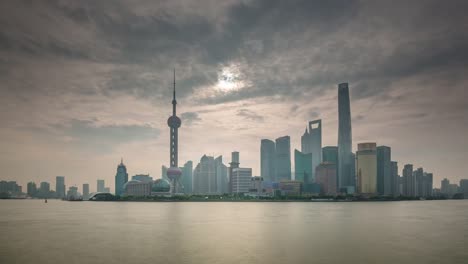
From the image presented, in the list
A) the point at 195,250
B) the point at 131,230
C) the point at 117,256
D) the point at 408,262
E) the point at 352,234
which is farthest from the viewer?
the point at 131,230

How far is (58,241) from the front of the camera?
77.1 metres

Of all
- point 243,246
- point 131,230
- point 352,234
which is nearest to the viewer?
point 243,246

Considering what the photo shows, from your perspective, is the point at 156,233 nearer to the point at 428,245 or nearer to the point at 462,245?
the point at 428,245

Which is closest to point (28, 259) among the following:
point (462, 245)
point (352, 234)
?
point (352, 234)

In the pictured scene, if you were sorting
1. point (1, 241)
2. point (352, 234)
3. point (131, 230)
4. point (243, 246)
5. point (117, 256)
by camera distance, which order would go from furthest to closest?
point (131, 230) < point (352, 234) < point (1, 241) < point (243, 246) < point (117, 256)

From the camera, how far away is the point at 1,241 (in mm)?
76562

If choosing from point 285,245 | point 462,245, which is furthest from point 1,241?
point 462,245

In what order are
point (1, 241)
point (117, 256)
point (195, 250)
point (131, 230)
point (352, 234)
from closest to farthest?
point (117, 256) < point (195, 250) < point (1, 241) < point (352, 234) < point (131, 230)

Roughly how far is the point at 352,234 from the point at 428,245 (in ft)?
62.0

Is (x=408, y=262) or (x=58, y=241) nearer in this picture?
(x=408, y=262)

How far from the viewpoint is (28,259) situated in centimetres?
5806

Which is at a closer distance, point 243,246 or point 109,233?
point 243,246

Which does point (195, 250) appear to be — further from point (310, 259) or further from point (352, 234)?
point (352, 234)

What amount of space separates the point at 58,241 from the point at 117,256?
2448 cm
